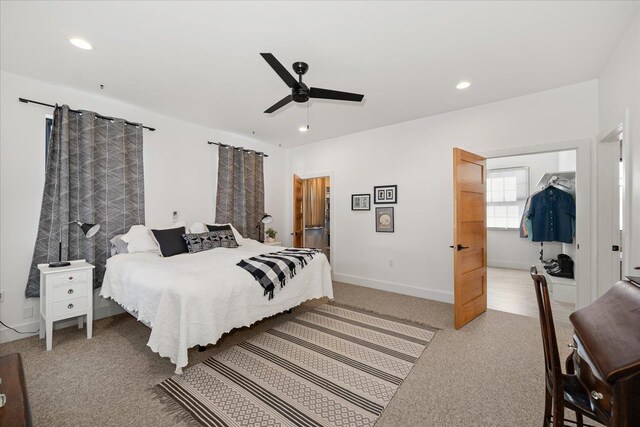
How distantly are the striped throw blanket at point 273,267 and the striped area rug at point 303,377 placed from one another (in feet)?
1.92

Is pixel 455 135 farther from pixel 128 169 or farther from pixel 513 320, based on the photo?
pixel 128 169

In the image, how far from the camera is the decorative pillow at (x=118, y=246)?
3.19 m

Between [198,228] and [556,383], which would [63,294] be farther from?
[556,383]

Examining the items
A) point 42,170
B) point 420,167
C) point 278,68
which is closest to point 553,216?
point 420,167

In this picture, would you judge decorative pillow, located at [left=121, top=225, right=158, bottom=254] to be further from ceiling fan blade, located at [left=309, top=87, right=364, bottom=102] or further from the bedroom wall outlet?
ceiling fan blade, located at [left=309, top=87, right=364, bottom=102]

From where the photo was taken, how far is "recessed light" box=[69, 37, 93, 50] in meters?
2.22

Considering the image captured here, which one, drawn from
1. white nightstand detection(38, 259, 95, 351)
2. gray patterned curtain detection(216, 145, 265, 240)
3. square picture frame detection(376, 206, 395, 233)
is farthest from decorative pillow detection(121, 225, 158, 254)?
square picture frame detection(376, 206, 395, 233)

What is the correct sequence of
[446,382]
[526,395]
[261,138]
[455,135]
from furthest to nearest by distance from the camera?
[261,138] < [455,135] < [446,382] < [526,395]

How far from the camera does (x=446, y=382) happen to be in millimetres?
2010

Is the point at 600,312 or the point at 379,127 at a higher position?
the point at 379,127

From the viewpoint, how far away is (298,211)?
5.67m

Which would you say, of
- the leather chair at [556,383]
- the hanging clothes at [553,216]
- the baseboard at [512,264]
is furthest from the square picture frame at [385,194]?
the baseboard at [512,264]

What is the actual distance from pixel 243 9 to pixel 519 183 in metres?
6.65

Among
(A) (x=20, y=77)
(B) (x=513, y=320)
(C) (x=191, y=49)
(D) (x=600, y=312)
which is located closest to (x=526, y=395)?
(D) (x=600, y=312)
